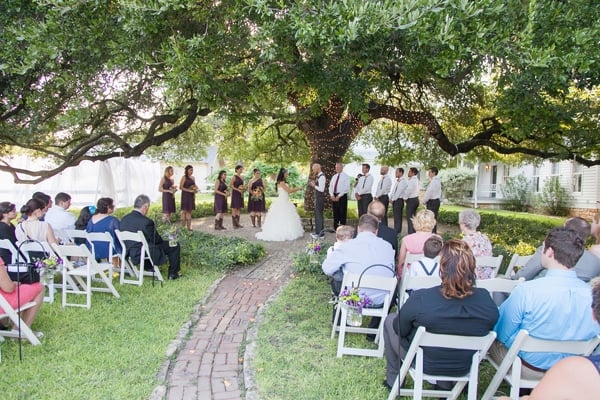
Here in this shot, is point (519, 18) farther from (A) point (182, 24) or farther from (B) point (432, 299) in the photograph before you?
(A) point (182, 24)

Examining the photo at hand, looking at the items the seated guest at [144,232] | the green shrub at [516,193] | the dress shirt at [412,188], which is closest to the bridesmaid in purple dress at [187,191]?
the seated guest at [144,232]

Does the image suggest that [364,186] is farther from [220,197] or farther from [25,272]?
[25,272]

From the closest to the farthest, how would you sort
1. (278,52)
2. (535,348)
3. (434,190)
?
(535,348), (278,52), (434,190)

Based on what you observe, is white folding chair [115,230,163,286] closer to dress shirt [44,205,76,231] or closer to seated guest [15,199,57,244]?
seated guest [15,199,57,244]

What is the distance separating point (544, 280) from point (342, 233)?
2.38m

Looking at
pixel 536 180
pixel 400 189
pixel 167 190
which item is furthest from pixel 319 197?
pixel 536 180

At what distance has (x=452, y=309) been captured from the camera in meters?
3.00

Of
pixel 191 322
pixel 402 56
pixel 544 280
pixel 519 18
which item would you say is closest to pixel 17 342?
pixel 191 322

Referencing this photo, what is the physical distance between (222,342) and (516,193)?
2450 cm

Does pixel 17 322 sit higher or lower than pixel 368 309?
lower

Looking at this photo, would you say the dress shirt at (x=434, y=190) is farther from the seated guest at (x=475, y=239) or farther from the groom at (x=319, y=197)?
the seated guest at (x=475, y=239)

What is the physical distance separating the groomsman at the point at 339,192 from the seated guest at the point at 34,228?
7068 mm

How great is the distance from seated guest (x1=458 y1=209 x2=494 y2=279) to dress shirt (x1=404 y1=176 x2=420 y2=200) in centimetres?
A: 643

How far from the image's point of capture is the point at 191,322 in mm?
5133
